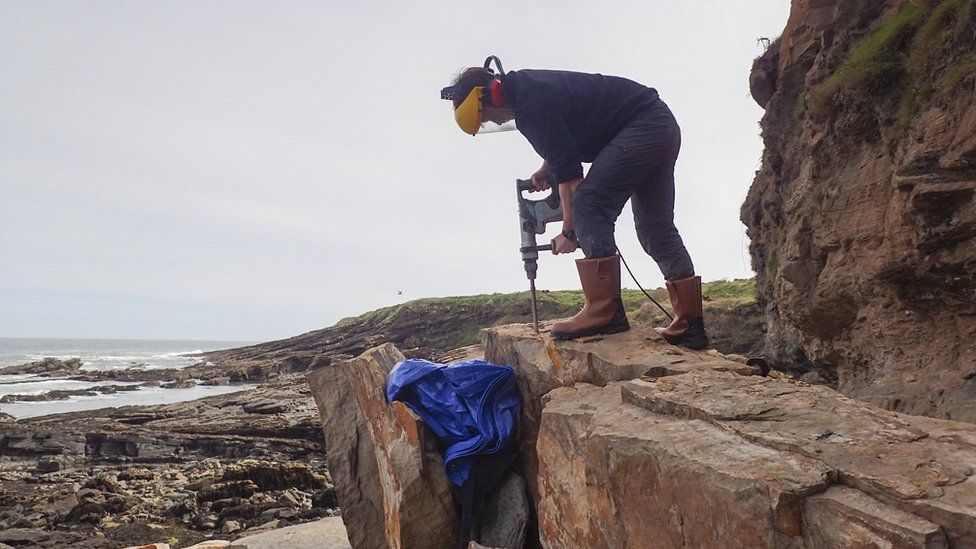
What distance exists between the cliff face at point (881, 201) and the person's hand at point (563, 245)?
2.72 metres

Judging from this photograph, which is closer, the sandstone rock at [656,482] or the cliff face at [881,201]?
the sandstone rock at [656,482]

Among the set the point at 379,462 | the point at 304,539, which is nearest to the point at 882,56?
the point at 379,462

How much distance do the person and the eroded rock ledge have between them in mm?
432

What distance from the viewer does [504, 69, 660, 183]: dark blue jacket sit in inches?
149

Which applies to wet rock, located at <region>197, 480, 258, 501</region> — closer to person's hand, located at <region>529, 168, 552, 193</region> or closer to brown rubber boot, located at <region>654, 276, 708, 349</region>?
person's hand, located at <region>529, 168, 552, 193</region>

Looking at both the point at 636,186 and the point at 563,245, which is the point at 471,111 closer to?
the point at 563,245

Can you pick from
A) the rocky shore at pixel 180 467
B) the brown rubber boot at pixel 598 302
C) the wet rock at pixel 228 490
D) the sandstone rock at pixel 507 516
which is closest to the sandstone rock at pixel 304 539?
the rocky shore at pixel 180 467

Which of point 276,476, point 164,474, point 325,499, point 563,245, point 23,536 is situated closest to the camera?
point 563,245

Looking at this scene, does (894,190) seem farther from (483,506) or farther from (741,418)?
(483,506)

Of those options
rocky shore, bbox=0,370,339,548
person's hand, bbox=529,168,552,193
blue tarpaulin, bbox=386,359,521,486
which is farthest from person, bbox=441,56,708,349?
rocky shore, bbox=0,370,339,548

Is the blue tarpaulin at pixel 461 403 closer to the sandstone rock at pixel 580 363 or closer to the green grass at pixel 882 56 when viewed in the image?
the sandstone rock at pixel 580 363

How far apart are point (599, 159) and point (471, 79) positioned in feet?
3.81

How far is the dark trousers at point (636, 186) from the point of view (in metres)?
3.74

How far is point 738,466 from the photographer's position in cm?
172
